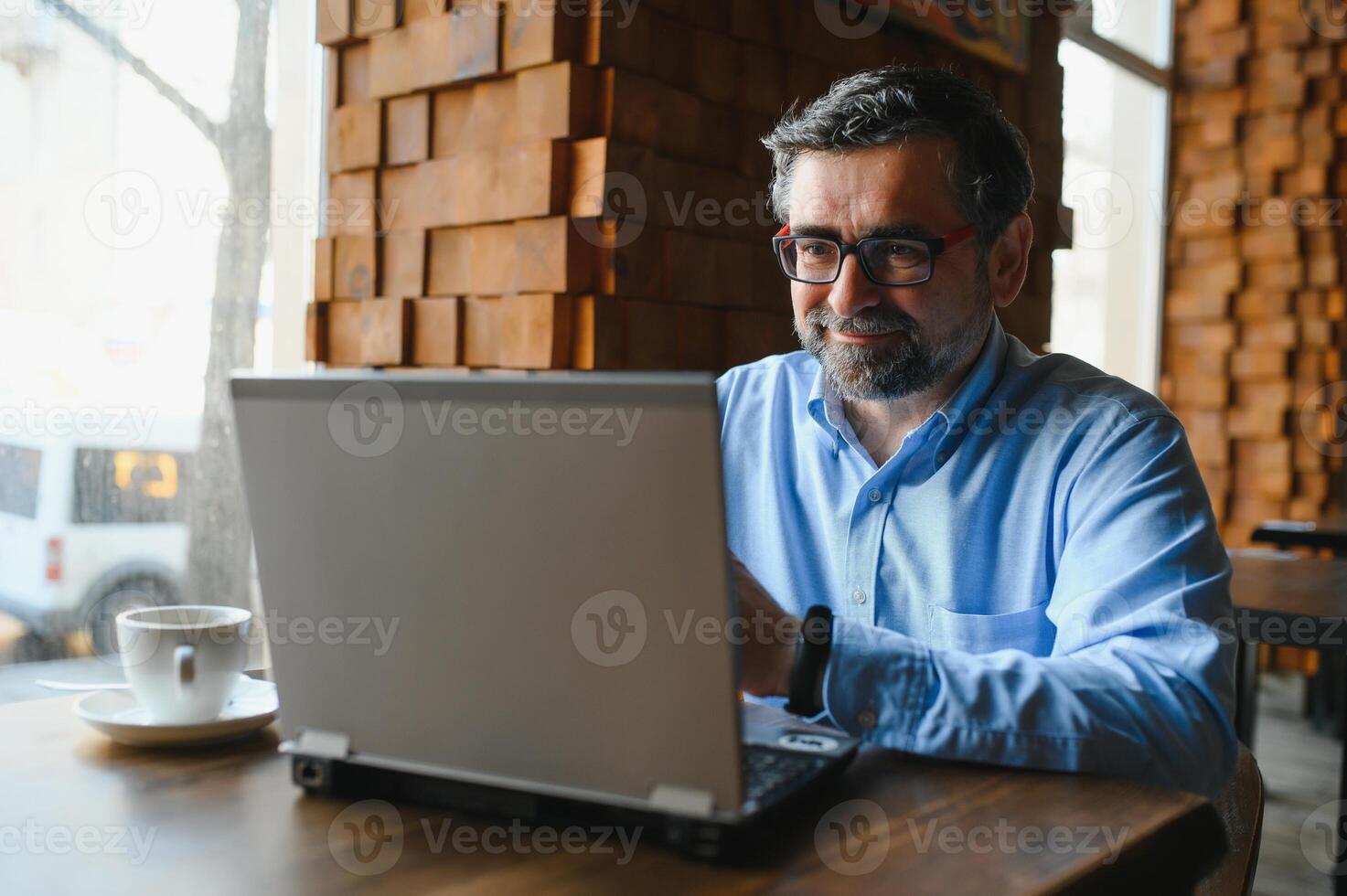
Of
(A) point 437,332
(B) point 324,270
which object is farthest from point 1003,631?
(B) point 324,270

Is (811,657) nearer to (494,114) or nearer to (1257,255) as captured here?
(494,114)

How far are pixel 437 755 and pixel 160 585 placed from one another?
1676 mm

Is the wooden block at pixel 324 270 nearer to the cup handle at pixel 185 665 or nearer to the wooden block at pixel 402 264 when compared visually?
the wooden block at pixel 402 264

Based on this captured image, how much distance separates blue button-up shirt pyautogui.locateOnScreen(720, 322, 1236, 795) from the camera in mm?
1020

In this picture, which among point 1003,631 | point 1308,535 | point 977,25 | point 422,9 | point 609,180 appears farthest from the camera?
point 1308,535

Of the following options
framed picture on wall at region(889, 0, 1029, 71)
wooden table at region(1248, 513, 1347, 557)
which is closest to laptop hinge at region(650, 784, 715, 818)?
framed picture on wall at region(889, 0, 1029, 71)

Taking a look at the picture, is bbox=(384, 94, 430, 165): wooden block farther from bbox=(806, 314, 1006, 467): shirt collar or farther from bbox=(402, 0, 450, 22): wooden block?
bbox=(806, 314, 1006, 467): shirt collar

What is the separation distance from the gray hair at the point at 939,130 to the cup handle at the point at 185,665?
1.06 metres

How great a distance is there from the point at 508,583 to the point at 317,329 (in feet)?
5.99

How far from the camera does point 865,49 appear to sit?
2.80 metres

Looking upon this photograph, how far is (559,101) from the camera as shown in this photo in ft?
7.00

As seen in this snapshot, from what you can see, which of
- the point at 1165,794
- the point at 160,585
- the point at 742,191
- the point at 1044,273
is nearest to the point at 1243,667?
the point at 1044,273

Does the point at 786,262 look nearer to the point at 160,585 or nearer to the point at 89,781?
the point at 89,781

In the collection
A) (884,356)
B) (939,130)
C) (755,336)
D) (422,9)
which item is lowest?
(884,356)
